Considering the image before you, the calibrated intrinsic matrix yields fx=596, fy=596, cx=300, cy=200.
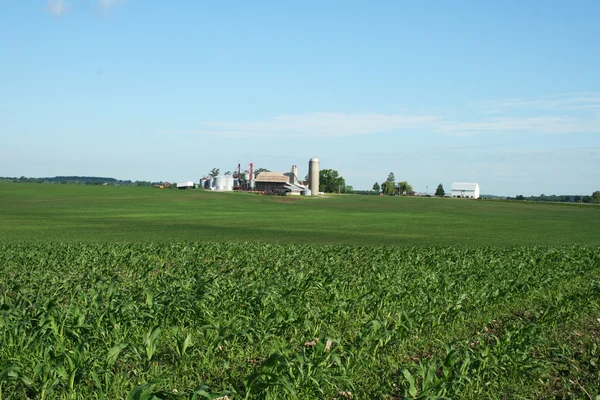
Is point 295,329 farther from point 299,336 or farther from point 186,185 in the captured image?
point 186,185

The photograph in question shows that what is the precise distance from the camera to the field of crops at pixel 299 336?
302 inches

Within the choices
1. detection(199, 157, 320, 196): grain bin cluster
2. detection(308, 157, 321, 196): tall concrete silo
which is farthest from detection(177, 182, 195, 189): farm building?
detection(308, 157, 321, 196): tall concrete silo

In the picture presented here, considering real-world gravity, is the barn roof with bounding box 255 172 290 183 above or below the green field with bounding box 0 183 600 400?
above

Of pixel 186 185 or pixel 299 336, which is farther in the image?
pixel 186 185

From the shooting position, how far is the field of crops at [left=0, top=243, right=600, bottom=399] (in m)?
7.66

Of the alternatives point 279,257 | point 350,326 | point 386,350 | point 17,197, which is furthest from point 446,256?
point 17,197

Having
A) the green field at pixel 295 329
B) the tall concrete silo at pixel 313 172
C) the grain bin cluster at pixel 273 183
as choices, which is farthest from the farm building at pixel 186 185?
the green field at pixel 295 329

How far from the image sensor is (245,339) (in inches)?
393

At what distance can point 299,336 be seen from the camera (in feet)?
35.0

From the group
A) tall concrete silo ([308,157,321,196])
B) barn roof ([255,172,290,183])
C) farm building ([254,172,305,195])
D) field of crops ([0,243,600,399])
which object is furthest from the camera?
barn roof ([255,172,290,183])

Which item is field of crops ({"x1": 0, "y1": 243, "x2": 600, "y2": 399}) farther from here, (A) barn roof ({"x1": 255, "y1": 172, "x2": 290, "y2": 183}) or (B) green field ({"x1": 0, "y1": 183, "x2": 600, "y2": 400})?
(A) barn roof ({"x1": 255, "y1": 172, "x2": 290, "y2": 183})

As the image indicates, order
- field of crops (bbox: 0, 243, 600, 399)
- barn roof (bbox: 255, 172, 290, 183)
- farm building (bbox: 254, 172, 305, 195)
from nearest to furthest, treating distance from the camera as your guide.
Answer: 1. field of crops (bbox: 0, 243, 600, 399)
2. farm building (bbox: 254, 172, 305, 195)
3. barn roof (bbox: 255, 172, 290, 183)

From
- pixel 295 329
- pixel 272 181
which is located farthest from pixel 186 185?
pixel 295 329

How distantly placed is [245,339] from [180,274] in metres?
7.91
